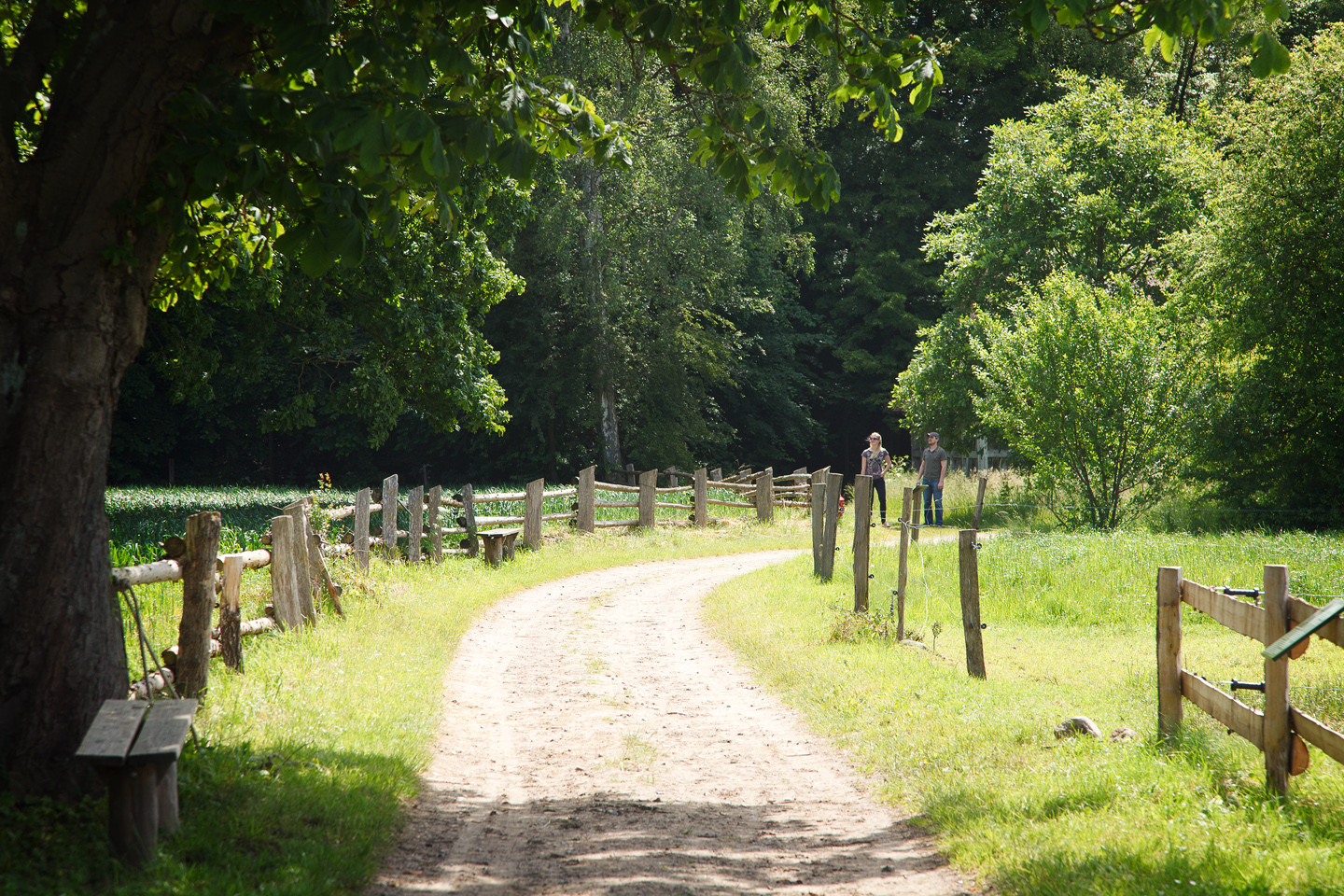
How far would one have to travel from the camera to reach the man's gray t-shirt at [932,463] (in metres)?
20.7

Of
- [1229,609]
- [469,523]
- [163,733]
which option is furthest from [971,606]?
[469,523]

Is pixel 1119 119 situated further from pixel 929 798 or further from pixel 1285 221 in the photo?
pixel 929 798

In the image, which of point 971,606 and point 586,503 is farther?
point 586,503

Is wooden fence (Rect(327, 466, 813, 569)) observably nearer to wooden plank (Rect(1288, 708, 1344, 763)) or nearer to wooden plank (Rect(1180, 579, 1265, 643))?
wooden plank (Rect(1180, 579, 1265, 643))

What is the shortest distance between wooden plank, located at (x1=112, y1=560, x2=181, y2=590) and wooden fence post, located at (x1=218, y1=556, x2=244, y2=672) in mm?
897

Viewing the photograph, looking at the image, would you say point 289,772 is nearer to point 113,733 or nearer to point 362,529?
point 113,733

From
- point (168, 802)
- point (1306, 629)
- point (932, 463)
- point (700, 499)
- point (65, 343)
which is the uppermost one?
point (65, 343)

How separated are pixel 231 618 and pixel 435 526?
8518 millimetres

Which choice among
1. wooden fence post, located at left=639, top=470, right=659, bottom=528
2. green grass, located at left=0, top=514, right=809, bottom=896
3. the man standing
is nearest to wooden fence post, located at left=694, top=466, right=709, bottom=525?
wooden fence post, located at left=639, top=470, right=659, bottom=528

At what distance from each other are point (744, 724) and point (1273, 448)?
51.8ft

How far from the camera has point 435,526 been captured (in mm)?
16234

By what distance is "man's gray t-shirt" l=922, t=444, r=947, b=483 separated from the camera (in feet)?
68.0

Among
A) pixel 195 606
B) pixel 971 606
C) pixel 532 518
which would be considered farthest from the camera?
pixel 532 518

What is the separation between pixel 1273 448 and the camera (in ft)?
63.0
